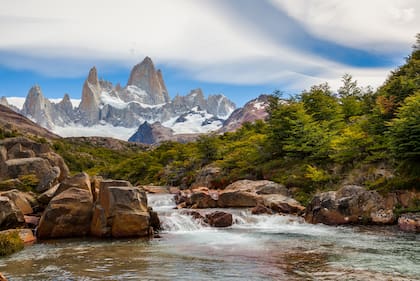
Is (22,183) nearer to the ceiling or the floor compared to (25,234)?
nearer to the ceiling

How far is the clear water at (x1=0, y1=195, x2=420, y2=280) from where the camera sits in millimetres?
15180

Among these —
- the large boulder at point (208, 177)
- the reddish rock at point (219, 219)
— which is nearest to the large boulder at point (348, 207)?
the reddish rock at point (219, 219)

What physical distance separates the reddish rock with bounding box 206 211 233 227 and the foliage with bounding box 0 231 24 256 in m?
12.9

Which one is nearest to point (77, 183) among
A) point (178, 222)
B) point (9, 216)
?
point (9, 216)

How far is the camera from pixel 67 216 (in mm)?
24625

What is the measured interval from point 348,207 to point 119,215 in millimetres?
16162

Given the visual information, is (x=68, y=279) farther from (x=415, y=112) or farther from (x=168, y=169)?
(x=168, y=169)

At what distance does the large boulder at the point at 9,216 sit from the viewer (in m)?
23.8

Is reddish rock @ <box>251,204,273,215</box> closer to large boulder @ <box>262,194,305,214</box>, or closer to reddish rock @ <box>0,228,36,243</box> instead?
large boulder @ <box>262,194,305,214</box>

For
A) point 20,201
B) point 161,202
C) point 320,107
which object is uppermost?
point 320,107

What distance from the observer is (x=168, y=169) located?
246 feet

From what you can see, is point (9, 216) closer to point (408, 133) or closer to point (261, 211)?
point (261, 211)

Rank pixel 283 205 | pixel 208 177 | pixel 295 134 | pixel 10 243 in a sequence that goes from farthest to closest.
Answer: pixel 208 177 < pixel 295 134 < pixel 283 205 < pixel 10 243

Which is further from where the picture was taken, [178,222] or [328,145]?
[328,145]
